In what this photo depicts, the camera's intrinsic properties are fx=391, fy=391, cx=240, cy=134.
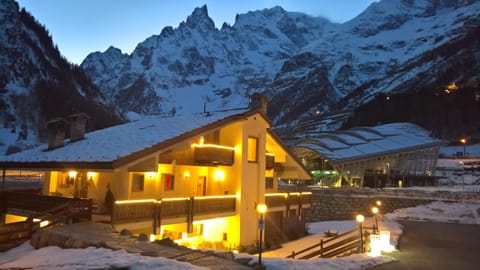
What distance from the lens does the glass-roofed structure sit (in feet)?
200

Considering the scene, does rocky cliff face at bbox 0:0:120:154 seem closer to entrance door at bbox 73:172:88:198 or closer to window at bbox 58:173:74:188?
window at bbox 58:173:74:188

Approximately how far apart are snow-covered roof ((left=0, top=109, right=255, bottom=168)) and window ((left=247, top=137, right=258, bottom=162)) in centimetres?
194

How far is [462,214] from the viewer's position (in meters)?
34.8

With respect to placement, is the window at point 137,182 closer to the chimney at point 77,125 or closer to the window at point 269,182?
the chimney at point 77,125

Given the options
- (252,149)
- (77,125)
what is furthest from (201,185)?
(77,125)

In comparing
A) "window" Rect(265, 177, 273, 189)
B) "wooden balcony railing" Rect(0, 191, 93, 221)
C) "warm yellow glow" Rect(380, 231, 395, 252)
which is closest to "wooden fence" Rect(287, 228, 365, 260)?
"warm yellow glow" Rect(380, 231, 395, 252)

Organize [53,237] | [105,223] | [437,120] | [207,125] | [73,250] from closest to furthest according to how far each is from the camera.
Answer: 1. [73,250]
2. [53,237]
3. [105,223]
4. [207,125]
5. [437,120]

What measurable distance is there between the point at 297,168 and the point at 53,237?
20.3 m

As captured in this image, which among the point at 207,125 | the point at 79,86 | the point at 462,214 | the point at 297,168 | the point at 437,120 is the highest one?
the point at 79,86

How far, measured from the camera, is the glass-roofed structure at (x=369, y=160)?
6094 cm

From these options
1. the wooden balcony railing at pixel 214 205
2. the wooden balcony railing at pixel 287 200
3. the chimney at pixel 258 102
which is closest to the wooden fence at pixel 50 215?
the wooden balcony railing at pixel 214 205

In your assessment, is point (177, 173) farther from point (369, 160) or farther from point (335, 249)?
point (369, 160)

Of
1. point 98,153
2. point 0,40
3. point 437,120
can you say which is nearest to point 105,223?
point 98,153

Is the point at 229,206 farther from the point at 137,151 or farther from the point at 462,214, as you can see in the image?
the point at 462,214
